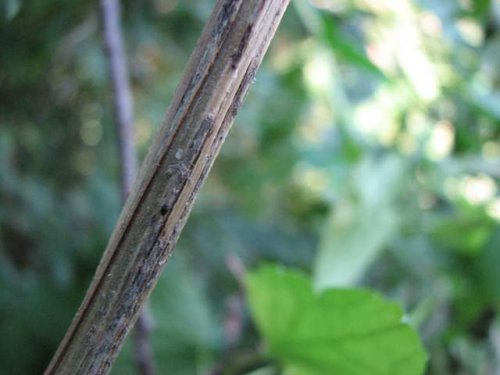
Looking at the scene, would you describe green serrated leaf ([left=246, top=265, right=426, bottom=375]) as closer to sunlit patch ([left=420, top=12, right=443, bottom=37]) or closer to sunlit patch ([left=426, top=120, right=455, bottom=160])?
sunlit patch ([left=426, top=120, right=455, bottom=160])

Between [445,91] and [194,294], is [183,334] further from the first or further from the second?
[445,91]

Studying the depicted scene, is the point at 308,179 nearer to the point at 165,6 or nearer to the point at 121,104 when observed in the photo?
the point at 165,6

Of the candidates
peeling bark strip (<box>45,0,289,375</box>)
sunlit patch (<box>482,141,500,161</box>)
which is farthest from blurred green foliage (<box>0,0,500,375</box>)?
peeling bark strip (<box>45,0,289,375</box>)

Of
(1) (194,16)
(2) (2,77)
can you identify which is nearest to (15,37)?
(2) (2,77)

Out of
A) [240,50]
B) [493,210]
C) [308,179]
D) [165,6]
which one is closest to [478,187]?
[493,210]

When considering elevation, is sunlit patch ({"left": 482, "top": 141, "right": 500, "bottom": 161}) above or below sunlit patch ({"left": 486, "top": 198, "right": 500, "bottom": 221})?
above

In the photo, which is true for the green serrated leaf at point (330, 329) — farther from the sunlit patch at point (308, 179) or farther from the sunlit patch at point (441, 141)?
the sunlit patch at point (308, 179)

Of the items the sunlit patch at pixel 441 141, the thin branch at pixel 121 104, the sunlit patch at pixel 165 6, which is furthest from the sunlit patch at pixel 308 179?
the thin branch at pixel 121 104
